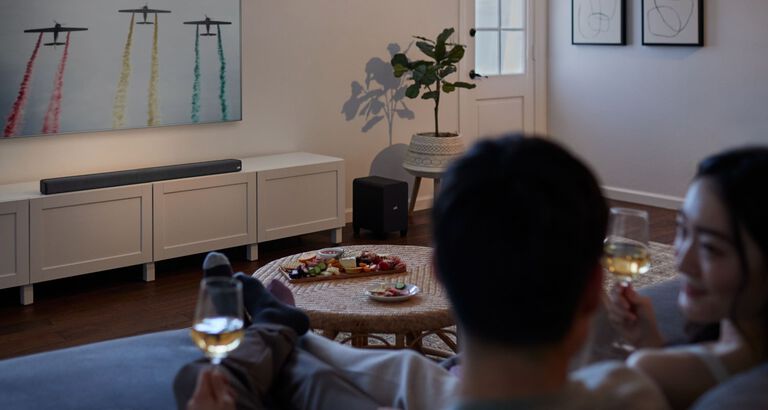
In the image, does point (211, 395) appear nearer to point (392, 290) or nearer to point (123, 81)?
point (392, 290)

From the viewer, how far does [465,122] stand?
6953 mm

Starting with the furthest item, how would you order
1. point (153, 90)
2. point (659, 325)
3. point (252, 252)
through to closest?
1. point (252, 252)
2. point (153, 90)
3. point (659, 325)

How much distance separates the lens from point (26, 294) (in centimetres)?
454

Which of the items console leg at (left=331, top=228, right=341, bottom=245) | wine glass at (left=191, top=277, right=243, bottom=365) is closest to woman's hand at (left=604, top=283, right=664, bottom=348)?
wine glass at (left=191, top=277, right=243, bottom=365)

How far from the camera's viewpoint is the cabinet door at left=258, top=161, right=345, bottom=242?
17.8ft

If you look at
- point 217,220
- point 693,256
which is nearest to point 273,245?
point 217,220

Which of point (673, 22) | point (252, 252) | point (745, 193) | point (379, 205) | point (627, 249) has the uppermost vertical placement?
point (673, 22)

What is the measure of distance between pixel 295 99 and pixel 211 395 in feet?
15.2

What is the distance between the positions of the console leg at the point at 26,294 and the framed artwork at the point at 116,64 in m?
0.75

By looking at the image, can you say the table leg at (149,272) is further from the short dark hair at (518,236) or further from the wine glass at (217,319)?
the short dark hair at (518,236)

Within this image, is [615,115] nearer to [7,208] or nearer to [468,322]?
[7,208]

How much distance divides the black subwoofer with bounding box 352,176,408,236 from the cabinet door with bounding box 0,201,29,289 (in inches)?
80.6

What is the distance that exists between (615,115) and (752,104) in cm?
104

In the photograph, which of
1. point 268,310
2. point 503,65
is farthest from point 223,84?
point 268,310
